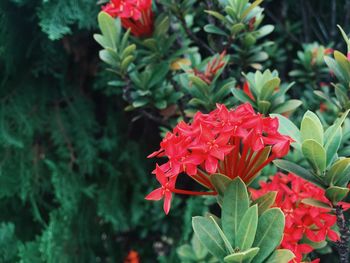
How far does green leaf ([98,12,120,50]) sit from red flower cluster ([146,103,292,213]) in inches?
25.3

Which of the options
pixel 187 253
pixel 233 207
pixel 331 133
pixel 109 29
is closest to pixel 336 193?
pixel 331 133

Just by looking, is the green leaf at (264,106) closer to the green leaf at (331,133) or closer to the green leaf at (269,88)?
the green leaf at (269,88)

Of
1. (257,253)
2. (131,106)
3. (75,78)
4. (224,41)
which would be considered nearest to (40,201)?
(75,78)

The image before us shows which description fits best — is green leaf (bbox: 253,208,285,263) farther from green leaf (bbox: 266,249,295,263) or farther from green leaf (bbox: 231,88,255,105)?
green leaf (bbox: 231,88,255,105)

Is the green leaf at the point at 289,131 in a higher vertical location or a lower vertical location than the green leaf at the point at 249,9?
lower

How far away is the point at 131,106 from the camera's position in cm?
178

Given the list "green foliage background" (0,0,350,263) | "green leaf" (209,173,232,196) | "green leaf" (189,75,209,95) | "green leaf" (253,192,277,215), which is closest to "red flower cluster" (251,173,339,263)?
"green leaf" (253,192,277,215)

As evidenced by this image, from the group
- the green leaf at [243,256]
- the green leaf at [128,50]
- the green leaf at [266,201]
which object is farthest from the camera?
the green leaf at [128,50]

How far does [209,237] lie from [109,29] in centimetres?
91

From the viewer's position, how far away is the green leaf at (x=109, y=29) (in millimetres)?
1681

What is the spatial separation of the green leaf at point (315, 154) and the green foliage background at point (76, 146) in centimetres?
112

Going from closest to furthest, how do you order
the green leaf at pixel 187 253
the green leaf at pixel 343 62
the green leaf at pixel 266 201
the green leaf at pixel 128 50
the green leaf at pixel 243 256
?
the green leaf at pixel 243 256 → the green leaf at pixel 266 201 → the green leaf at pixel 343 62 → the green leaf at pixel 128 50 → the green leaf at pixel 187 253

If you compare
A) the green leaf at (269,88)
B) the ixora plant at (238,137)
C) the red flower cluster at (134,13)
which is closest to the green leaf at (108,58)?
the ixora plant at (238,137)

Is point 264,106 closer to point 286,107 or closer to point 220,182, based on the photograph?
point 286,107
